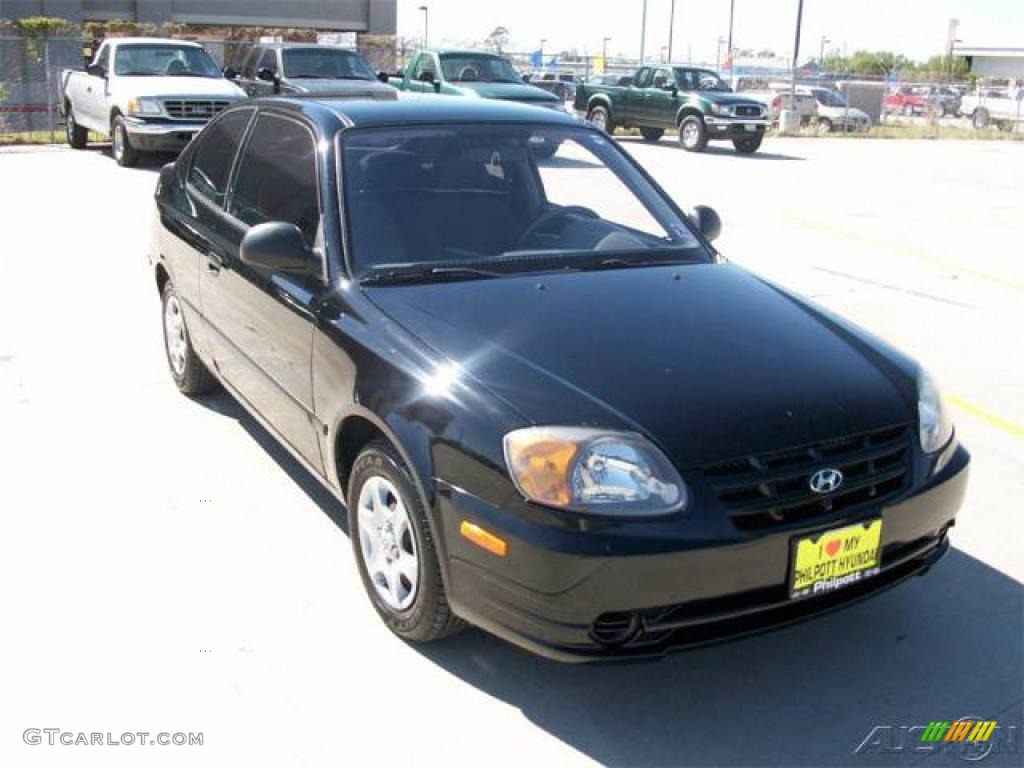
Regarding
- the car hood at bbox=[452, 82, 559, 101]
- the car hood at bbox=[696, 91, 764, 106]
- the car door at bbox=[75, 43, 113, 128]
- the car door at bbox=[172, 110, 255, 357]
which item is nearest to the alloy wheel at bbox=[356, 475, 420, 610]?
the car door at bbox=[172, 110, 255, 357]

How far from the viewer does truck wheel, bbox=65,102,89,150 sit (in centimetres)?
1888

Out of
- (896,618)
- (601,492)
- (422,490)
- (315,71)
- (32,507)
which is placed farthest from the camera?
(315,71)

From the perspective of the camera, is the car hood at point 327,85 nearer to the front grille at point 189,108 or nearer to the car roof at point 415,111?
the front grille at point 189,108

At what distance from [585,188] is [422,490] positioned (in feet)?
7.77

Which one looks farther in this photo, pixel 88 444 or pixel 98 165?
pixel 98 165

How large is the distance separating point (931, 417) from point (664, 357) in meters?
0.90

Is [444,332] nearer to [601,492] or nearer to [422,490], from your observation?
[422,490]

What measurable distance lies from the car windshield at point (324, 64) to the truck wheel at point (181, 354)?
12.4 meters

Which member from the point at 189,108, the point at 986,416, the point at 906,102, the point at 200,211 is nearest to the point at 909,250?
the point at 986,416

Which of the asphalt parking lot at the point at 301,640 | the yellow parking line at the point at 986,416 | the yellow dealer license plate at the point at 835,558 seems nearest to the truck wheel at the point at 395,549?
the asphalt parking lot at the point at 301,640

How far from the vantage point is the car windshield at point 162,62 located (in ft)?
55.4

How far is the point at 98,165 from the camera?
1667 centimetres

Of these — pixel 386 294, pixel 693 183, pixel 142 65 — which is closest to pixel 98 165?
pixel 142 65

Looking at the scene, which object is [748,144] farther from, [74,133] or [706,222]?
[706,222]
